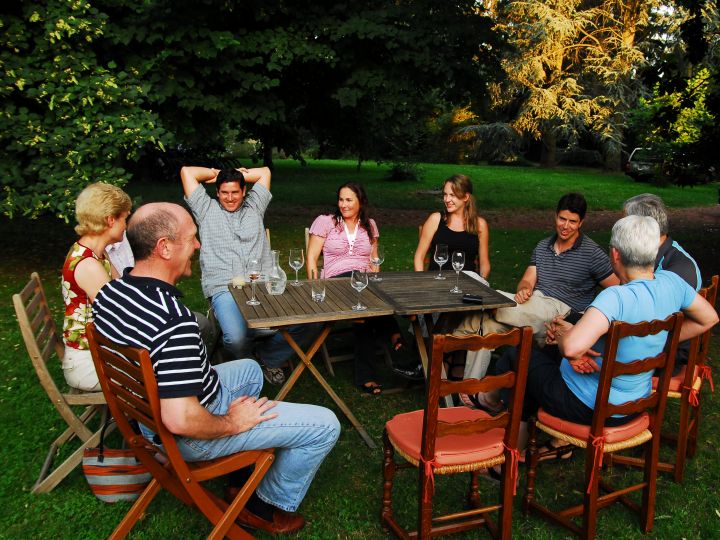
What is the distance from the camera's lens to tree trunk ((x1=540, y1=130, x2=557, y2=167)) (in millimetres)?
32656

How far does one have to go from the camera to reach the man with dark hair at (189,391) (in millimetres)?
2467

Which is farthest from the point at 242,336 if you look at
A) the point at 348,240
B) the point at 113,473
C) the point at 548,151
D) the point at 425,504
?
the point at 548,151

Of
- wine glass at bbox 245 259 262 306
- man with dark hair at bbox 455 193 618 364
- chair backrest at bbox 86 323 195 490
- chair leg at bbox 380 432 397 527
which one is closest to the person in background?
wine glass at bbox 245 259 262 306

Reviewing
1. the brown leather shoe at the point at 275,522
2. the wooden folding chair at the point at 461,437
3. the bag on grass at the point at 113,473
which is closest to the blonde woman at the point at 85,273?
the bag on grass at the point at 113,473

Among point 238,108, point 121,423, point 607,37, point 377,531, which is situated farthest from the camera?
point 607,37

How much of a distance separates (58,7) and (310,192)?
11485mm

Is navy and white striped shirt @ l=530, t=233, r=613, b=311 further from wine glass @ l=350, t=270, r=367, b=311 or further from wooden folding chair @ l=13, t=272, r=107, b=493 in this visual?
wooden folding chair @ l=13, t=272, r=107, b=493

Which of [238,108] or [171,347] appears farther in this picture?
[238,108]

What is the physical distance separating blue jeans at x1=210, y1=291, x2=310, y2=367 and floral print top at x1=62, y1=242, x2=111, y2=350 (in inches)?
42.6

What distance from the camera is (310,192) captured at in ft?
60.3

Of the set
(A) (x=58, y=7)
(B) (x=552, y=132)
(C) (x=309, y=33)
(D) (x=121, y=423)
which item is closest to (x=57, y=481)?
(D) (x=121, y=423)

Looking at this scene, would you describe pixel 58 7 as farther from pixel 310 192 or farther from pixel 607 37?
pixel 607 37

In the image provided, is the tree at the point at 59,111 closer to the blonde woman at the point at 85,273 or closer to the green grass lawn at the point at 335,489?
Answer: the green grass lawn at the point at 335,489

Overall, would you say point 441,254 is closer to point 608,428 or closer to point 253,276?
point 253,276
